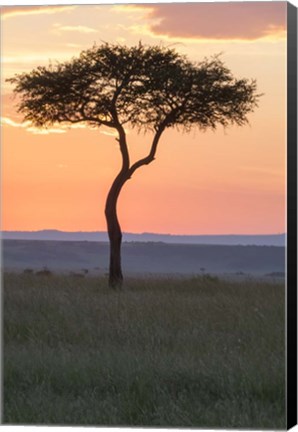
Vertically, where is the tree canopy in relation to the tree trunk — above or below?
above

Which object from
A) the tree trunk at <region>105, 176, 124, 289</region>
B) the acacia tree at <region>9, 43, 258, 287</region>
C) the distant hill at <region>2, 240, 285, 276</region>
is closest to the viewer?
the distant hill at <region>2, 240, 285, 276</region>

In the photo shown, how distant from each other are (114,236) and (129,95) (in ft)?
12.3

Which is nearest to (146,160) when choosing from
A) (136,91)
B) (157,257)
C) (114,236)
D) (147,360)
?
(114,236)

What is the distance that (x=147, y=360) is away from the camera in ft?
39.0

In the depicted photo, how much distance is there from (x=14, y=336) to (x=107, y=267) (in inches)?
56.1

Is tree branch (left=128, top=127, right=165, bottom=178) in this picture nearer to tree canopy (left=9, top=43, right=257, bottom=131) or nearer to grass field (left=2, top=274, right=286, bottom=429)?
tree canopy (left=9, top=43, right=257, bottom=131)

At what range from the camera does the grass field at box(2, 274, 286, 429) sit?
1123 cm

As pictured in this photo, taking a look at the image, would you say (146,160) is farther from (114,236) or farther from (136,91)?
(136,91)

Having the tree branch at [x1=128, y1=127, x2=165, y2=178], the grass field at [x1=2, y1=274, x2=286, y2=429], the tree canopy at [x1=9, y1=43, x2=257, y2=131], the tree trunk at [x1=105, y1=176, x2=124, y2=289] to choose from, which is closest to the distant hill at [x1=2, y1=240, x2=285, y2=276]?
the tree trunk at [x1=105, y1=176, x2=124, y2=289]

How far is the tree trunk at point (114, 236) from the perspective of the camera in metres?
13.0

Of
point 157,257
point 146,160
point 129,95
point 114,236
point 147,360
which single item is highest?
point 129,95

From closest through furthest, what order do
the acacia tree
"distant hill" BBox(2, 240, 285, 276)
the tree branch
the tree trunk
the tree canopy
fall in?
"distant hill" BBox(2, 240, 285, 276) < the tree branch < the tree trunk < the acacia tree < the tree canopy

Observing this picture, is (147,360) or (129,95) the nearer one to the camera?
(147,360)

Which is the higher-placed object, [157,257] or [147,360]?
[157,257]
